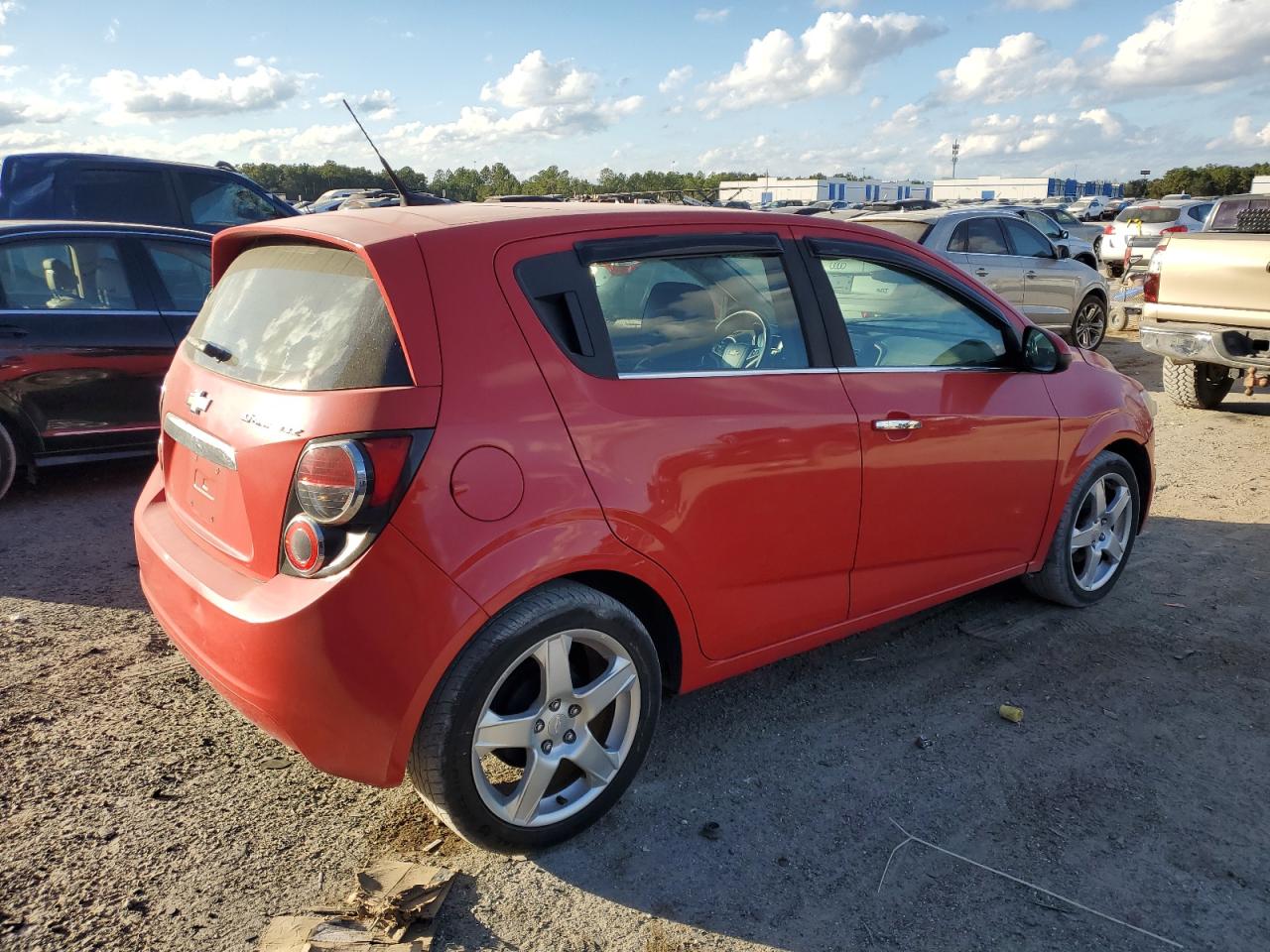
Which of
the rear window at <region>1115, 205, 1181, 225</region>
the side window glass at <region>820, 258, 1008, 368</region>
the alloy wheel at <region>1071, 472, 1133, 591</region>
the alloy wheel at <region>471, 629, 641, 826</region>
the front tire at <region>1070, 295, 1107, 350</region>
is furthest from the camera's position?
the rear window at <region>1115, 205, 1181, 225</region>

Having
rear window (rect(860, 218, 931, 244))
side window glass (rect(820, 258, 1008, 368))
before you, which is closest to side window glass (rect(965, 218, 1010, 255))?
rear window (rect(860, 218, 931, 244))

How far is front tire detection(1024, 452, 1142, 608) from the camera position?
14.6 feet

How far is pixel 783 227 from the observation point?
3.45 metres

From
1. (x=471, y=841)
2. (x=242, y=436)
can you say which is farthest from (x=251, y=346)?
(x=471, y=841)

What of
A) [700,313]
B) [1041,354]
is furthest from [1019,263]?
[700,313]

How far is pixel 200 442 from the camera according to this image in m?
2.98

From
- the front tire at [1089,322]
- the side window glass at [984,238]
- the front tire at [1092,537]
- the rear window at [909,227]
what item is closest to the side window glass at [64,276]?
the front tire at [1092,537]

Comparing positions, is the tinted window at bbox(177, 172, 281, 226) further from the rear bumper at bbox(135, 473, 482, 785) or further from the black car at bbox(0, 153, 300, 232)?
the rear bumper at bbox(135, 473, 482, 785)

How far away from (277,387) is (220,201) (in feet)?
30.1

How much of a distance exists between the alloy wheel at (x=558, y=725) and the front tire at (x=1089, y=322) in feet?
34.0

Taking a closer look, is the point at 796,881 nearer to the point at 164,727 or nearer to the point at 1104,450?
the point at 164,727

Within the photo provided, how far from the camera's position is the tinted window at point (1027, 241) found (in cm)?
1104

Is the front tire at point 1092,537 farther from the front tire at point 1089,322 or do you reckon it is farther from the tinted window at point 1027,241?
the front tire at point 1089,322

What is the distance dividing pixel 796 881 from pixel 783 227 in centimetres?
211
